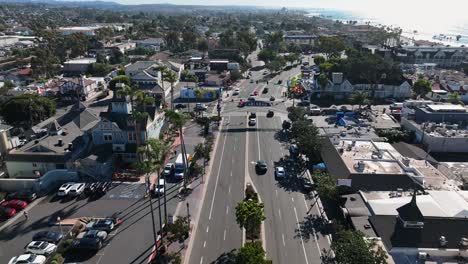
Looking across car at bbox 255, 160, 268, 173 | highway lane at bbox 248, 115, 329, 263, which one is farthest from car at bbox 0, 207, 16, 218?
car at bbox 255, 160, 268, 173

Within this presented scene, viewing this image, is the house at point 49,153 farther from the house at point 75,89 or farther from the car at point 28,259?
the house at point 75,89

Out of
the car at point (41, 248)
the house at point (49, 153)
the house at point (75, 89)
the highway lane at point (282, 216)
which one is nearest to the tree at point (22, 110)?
the house at point (49, 153)

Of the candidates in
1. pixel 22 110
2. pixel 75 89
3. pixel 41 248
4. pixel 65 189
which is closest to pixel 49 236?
pixel 41 248

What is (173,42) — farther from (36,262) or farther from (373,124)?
(36,262)

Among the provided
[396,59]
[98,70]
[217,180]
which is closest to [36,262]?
[217,180]

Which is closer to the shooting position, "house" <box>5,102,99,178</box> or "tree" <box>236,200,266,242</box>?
"tree" <box>236,200,266,242</box>

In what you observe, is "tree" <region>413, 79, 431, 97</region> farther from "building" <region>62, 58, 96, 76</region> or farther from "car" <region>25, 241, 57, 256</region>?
"building" <region>62, 58, 96, 76</region>
